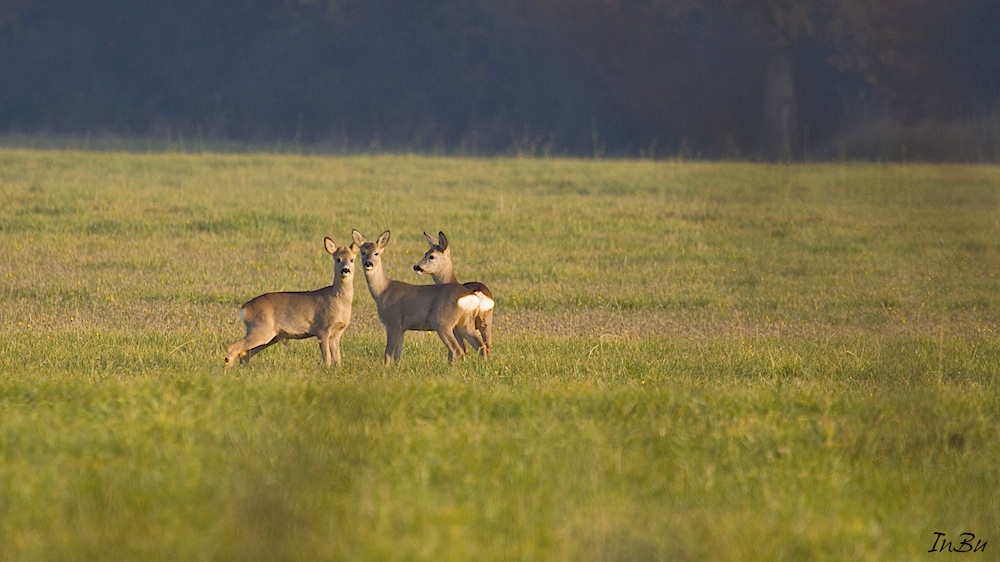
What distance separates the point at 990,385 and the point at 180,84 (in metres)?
48.0

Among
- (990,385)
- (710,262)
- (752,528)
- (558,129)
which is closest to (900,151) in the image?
(752,528)

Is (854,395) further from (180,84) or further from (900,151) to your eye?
(180,84)

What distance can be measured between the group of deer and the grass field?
0.23 metres

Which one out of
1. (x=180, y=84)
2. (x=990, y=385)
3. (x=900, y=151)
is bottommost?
(x=990, y=385)

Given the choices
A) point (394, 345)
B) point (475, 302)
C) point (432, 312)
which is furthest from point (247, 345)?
point (475, 302)

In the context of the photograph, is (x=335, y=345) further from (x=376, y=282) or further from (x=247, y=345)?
(x=376, y=282)

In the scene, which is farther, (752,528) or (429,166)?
(429,166)

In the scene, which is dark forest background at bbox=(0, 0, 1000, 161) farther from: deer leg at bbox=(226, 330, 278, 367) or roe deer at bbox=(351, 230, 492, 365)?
deer leg at bbox=(226, 330, 278, 367)

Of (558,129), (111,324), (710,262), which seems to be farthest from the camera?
(558,129)

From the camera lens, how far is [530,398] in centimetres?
709

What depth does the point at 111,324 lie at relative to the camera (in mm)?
10898

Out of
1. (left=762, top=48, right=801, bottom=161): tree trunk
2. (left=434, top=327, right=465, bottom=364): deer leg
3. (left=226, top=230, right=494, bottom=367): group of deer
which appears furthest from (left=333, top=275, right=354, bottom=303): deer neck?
(left=762, top=48, right=801, bottom=161): tree trunk

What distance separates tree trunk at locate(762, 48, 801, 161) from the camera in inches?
183

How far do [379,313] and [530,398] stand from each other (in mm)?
2598
